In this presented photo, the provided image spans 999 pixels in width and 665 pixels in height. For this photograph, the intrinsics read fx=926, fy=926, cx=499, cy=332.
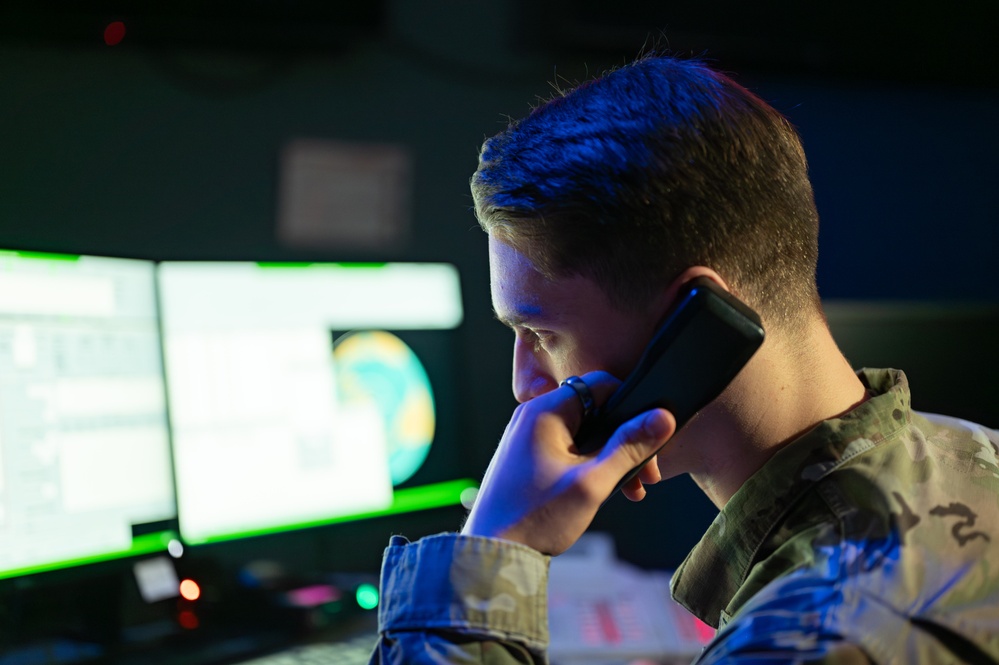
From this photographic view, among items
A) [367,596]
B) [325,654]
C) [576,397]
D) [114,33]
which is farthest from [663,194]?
[114,33]

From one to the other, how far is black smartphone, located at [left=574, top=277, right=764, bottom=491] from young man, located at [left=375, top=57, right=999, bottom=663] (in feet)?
0.06

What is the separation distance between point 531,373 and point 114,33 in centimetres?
93

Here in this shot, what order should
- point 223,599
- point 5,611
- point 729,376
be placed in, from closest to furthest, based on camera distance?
1. point 729,376
2. point 5,611
3. point 223,599

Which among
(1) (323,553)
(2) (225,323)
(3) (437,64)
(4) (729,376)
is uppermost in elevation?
(3) (437,64)

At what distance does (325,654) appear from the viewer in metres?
1.08

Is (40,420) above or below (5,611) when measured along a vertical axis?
above

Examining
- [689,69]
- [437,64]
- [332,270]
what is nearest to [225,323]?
[332,270]

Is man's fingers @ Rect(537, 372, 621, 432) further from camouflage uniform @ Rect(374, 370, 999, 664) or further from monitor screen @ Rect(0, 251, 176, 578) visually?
monitor screen @ Rect(0, 251, 176, 578)

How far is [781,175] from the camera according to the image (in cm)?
76

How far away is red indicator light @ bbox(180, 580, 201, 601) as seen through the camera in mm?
1204

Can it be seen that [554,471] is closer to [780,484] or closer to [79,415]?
[780,484]

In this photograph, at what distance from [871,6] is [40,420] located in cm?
148

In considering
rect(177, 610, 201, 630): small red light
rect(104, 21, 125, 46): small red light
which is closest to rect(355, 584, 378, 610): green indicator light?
rect(177, 610, 201, 630): small red light

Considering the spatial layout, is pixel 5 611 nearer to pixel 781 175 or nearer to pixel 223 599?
pixel 223 599
